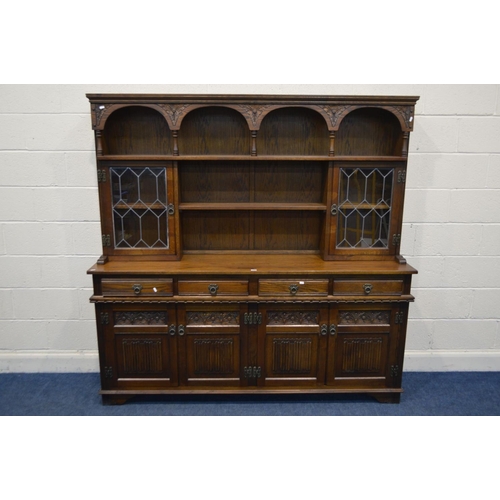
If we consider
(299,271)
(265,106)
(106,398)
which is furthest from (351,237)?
(106,398)

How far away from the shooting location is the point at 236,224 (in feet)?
9.68

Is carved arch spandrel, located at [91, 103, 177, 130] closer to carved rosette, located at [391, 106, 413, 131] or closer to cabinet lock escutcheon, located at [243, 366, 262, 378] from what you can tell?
carved rosette, located at [391, 106, 413, 131]

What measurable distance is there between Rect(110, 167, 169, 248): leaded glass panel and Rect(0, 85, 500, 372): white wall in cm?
34

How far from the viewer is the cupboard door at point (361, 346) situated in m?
2.69

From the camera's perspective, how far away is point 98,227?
3.00 m

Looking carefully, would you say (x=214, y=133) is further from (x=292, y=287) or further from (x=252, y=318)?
(x=252, y=318)

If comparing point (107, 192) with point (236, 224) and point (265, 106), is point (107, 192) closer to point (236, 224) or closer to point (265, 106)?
point (236, 224)

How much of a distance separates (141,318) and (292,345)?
973 millimetres

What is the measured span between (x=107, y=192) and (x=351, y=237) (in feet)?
5.23

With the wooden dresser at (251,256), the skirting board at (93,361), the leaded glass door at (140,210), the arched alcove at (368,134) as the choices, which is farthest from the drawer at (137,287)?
the arched alcove at (368,134)

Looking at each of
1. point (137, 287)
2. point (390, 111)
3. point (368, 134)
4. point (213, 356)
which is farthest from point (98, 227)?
point (390, 111)

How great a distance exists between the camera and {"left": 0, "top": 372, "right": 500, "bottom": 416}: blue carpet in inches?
108

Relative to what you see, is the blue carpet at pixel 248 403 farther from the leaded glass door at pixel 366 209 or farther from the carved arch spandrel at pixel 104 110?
the carved arch spandrel at pixel 104 110

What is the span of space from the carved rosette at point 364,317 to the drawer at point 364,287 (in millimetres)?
141
